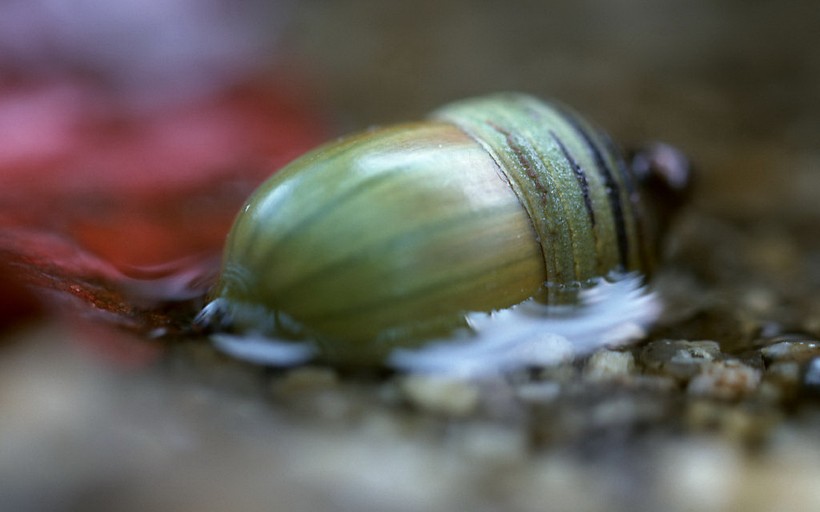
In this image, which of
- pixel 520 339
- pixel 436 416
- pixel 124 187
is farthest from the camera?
pixel 124 187

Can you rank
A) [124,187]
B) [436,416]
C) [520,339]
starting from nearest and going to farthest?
[436,416]
[520,339]
[124,187]

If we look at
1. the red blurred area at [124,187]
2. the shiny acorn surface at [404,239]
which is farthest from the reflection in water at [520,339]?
the red blurred area at [124,187]

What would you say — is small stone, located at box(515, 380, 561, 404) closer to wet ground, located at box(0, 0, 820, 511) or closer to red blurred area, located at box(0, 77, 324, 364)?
wet ground, located at box(0, 0, 820, 511)

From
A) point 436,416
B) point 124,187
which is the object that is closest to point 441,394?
point 436,416

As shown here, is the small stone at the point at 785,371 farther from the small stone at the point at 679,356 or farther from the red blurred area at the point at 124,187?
the red blurred area at the point at 124,187

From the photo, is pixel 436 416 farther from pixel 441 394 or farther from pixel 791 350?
pixel 791 350
